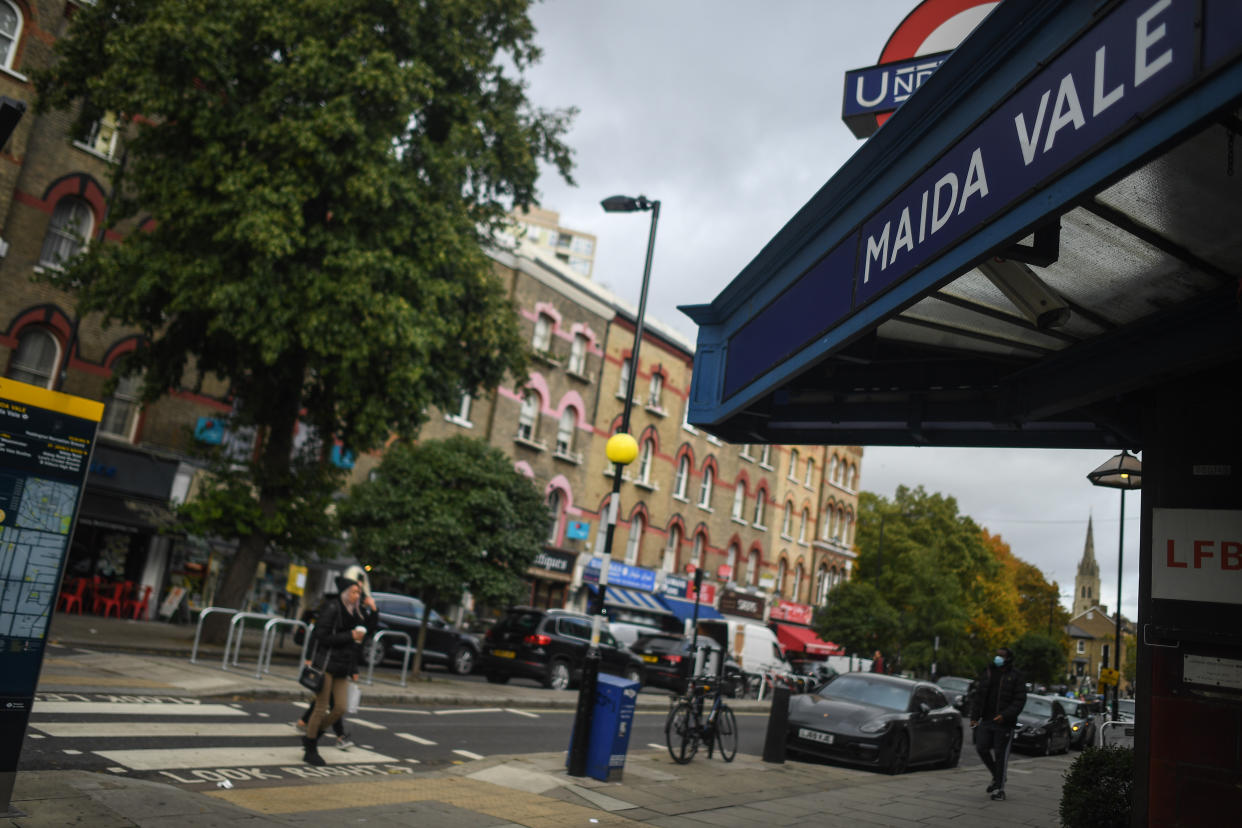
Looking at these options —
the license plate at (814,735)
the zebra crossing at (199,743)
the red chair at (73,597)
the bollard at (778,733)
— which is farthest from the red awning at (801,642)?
the zebra crossing at (199,743)

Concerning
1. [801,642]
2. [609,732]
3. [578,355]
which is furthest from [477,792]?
[801,642]

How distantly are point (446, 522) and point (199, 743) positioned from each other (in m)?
9.74

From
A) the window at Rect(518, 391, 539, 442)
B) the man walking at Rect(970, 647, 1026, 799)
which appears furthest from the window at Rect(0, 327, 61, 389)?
the man walking at Rect(970, 647, 1026, 799)

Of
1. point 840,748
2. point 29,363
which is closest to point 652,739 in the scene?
point 840,748

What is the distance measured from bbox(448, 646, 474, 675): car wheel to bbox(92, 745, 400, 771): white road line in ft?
38.9

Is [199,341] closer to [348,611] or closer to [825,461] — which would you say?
[348,611]

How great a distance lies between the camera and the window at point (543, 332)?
33.7m

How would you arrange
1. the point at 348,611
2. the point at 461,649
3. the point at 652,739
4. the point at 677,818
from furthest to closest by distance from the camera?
the point at 461,649 < the point at 652,739 < the point at 348,611 < the point at 677,818

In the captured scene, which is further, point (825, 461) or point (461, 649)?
point (825, 461)

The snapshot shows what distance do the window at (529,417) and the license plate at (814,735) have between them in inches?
812

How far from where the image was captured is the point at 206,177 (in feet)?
58.5

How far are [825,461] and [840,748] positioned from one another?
42.0m

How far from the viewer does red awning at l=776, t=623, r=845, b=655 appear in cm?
4525

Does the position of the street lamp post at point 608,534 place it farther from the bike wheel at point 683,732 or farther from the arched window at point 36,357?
the arched window at point 36,357
